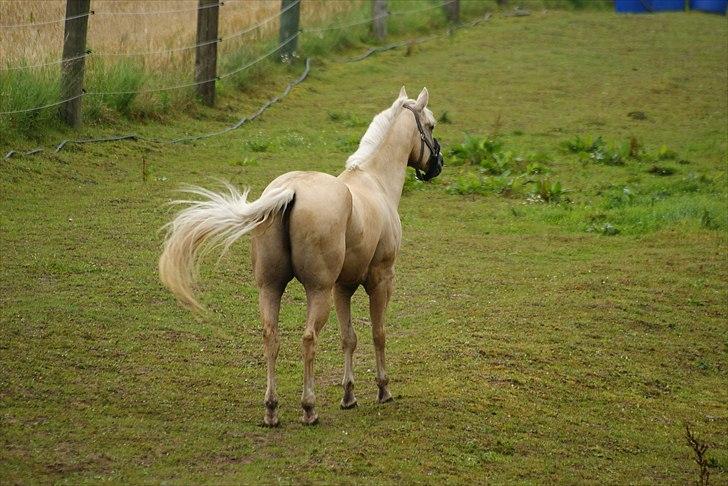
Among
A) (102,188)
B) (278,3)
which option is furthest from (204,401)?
(278,3)

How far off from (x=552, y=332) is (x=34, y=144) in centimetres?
664

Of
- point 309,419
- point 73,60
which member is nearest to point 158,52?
point 73,60

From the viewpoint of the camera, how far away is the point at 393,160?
773cm

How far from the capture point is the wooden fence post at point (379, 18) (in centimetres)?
2172

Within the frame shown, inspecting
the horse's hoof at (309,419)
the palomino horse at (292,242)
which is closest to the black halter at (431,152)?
the palomino horse at (292,242)

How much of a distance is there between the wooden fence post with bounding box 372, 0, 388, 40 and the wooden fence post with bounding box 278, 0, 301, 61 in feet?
10.6

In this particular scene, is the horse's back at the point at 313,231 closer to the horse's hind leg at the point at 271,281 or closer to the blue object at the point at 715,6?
the horse's hind leg at the point at 271,281

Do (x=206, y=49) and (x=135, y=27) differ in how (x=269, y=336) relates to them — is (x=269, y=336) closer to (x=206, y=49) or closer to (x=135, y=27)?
(x=206, y=49)

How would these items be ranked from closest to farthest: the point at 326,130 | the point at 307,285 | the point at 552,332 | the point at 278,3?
the point at 307,285 < the point at 552,332 < the point at 326,130 < the point at 278,3

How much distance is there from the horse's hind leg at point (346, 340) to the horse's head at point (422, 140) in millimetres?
1465

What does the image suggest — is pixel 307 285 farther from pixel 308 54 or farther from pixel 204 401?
pixel 308 54

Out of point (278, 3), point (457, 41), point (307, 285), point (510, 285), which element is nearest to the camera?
point (307, 285)

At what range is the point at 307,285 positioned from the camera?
6.44 m

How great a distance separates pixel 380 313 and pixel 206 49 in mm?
9192
